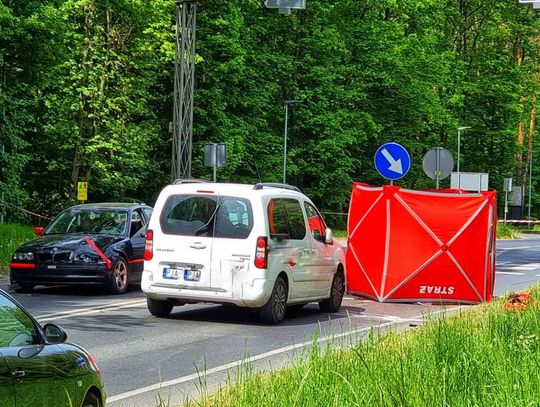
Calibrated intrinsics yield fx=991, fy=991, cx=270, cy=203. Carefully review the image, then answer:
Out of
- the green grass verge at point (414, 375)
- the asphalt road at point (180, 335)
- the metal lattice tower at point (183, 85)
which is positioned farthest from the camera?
the metal lattice tower at point (183, 85)

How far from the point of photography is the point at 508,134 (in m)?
69.6

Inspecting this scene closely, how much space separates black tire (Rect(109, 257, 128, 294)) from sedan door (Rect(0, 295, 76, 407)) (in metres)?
11.8

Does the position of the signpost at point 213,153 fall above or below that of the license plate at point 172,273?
above

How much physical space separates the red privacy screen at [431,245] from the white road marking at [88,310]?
4.43m

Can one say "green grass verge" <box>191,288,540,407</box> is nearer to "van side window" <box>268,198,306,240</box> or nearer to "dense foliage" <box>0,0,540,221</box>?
"van side window" <box>268,198,306,240</box>

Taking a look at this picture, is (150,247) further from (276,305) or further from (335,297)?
(335,297)

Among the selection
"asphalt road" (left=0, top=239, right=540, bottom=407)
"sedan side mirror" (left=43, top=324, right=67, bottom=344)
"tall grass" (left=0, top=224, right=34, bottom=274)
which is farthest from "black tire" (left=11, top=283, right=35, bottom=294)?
"sedan side mirror" (left=43, top=324, right=67, bottom=344)

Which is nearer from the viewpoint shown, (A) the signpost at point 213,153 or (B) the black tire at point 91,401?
(B) the black tire at point 91,401

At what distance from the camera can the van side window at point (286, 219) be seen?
45.5 ft

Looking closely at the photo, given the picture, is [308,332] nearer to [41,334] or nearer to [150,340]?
[150,340]

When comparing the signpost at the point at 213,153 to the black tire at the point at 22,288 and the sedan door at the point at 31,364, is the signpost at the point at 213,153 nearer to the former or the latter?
the black tire at the point at 22,288

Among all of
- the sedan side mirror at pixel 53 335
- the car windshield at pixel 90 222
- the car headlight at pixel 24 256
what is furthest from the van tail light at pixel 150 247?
the sedan side mirror at pixel 53 335

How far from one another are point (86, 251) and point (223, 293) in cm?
457

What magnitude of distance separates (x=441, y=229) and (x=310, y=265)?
3372 mm
